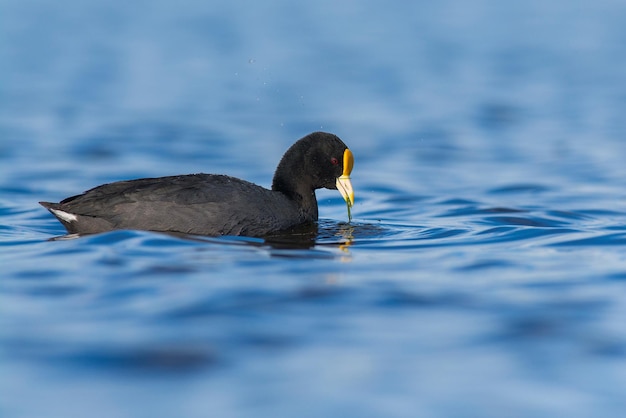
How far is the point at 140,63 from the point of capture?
88.1 ft

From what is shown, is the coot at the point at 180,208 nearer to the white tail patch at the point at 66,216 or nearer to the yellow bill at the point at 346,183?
the white tail patch at the point at 66,216

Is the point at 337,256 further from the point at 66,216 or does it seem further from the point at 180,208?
the point at 66,216

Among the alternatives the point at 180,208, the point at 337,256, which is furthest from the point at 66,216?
the point at 337,256

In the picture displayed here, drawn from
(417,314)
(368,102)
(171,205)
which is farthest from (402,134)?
(417,314)

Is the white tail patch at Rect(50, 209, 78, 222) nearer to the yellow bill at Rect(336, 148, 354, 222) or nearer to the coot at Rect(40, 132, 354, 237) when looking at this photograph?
the coot at Rect(40, 132, 354, 237)

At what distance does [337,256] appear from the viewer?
28.0 ft

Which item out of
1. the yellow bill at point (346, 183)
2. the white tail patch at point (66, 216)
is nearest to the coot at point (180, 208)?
the white tail patch at point (66, 216)

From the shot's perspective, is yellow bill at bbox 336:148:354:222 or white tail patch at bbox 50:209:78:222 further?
yellow bill at bbox 336:148:354:222

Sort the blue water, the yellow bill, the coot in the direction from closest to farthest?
the blue water, the coot, the yellow bill

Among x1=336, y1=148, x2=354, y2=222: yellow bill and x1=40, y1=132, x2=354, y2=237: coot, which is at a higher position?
x1=336, y1=148, x2=354, y2=222: yellow bill

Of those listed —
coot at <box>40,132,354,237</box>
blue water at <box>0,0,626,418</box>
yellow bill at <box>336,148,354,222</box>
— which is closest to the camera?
blue water at <box>0,0,626,418</box>

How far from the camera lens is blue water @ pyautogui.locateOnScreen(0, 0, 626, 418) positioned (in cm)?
532

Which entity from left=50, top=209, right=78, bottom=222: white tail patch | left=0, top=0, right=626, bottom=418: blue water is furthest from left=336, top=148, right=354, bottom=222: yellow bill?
left=50, top=209, right=78, bottom=222: white tail patch

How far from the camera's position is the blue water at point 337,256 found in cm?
532
